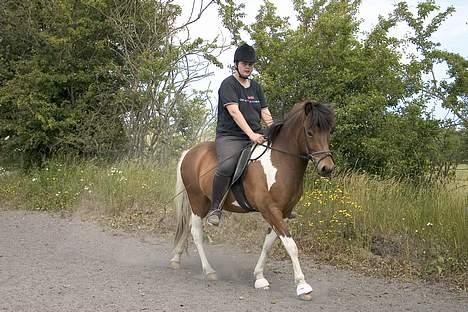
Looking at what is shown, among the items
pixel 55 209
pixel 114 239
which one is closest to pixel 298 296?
pixel 114 239

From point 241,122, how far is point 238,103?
0.35 metres

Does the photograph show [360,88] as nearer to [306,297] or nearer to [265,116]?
[265,116]

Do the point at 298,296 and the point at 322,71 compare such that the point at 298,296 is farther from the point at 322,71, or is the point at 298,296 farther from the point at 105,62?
the point at 105,62

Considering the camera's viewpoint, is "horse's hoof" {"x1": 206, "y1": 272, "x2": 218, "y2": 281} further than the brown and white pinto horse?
Yes

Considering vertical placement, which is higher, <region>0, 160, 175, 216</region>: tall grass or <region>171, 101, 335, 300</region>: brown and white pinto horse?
<region>171, 101, 335, 300</region>: brown and white pinto horse

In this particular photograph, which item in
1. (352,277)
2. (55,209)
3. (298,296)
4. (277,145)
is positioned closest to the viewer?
(298,296)

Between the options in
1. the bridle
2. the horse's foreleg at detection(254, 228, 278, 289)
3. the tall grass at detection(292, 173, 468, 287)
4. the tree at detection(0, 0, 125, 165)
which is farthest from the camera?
the tree at detection(0, 0, 125, 165)

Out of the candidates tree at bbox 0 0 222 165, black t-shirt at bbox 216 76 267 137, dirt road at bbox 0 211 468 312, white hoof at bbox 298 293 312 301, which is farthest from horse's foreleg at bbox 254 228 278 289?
tree at bbox 0 0 222 165

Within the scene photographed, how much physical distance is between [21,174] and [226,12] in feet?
24.9

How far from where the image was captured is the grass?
24.8 ft

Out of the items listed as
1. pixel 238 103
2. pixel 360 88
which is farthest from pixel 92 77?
pixel 238 103

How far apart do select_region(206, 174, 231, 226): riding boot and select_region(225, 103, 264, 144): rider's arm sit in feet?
1.97

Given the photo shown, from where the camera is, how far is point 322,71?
1145 centimetres

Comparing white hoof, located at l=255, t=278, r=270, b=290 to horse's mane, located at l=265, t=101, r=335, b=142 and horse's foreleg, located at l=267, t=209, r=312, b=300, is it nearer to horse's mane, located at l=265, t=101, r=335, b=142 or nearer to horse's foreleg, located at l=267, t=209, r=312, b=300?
horse's foreleg, located at l=267, t=209, r=312, b=300
